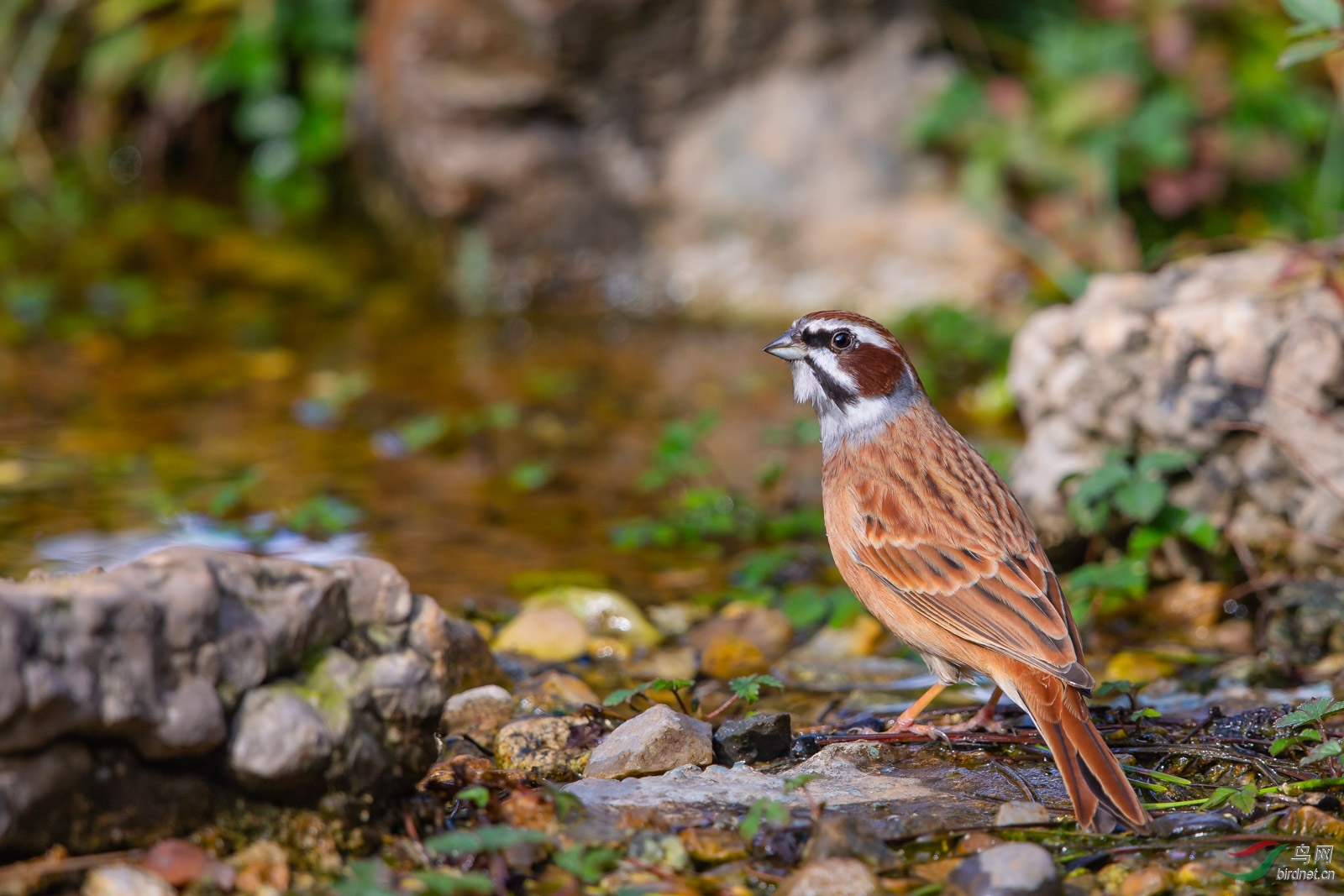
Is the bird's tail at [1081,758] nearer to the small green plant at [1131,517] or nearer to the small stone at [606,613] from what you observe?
the small green plant at [1131,517]

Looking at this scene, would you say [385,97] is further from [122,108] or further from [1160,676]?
[1160,676]

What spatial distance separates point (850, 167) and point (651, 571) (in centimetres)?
446

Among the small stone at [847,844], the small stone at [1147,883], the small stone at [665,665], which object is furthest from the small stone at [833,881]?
the small stone at [665,665]

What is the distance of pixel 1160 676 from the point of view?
184 inches

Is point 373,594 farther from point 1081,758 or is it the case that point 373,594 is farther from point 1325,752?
point 1325,752

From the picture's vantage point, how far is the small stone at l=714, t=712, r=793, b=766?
3.68 meters

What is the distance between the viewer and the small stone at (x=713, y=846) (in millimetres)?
3074

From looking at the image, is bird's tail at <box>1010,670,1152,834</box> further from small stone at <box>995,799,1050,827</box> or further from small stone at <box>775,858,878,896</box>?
small stone at <box>775,858,878,896</box>

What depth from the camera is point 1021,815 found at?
127 inches

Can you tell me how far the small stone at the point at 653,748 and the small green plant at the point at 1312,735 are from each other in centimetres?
149

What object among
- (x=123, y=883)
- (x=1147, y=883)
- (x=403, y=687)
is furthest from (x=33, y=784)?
(x=1147, y=883)

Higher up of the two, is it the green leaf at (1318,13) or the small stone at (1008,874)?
the green leaf at (1318,13)

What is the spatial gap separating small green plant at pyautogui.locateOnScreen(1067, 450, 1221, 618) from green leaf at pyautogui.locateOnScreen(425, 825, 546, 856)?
277 centimetres

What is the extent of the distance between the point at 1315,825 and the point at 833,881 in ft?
3.97
